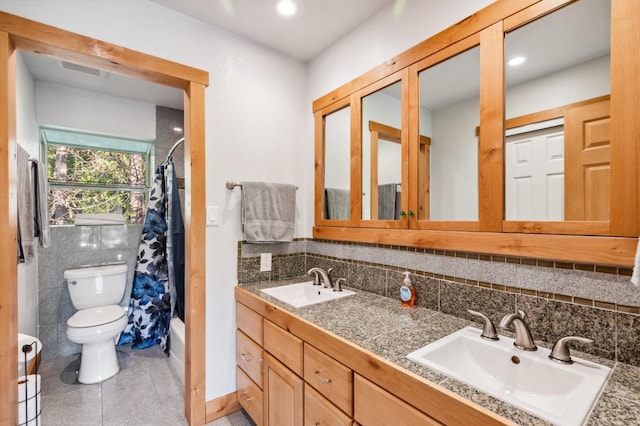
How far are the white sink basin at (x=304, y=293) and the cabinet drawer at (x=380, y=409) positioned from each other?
0.76 metres

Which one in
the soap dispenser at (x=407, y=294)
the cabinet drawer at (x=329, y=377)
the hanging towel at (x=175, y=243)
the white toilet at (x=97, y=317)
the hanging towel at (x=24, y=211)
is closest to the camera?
the cabinet drawer at (x=329, y=377)

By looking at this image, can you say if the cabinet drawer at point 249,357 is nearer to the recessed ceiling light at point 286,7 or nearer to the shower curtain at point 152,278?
the shower curtain at point 152,278

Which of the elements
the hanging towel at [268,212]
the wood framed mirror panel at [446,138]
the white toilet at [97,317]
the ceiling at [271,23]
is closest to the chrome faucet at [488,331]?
the wood framed mirror panel at [446,138]

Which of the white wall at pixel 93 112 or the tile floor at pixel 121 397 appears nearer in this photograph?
the tile floor at pixel 121 397

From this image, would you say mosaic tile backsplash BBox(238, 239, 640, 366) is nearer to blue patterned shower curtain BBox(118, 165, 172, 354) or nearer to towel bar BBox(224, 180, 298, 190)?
towel bar BBox(224, 180, 298, 190)

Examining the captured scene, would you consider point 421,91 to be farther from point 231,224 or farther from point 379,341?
point 231,224

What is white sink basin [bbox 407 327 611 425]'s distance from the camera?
77 centimetres

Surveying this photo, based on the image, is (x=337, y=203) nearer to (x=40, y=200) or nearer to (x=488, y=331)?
(x=488, y=331)

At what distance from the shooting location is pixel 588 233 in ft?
3.34

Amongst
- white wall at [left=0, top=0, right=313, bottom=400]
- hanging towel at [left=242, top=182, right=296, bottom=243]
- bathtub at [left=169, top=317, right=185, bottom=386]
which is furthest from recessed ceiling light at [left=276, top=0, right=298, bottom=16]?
bathtub at [left=169, top=317, right=185, bottom=386]

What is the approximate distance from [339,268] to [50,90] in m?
2.96

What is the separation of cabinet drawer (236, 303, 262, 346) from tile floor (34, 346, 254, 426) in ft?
1.94

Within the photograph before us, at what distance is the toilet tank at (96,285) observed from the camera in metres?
2.61

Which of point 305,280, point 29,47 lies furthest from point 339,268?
point 29,47
